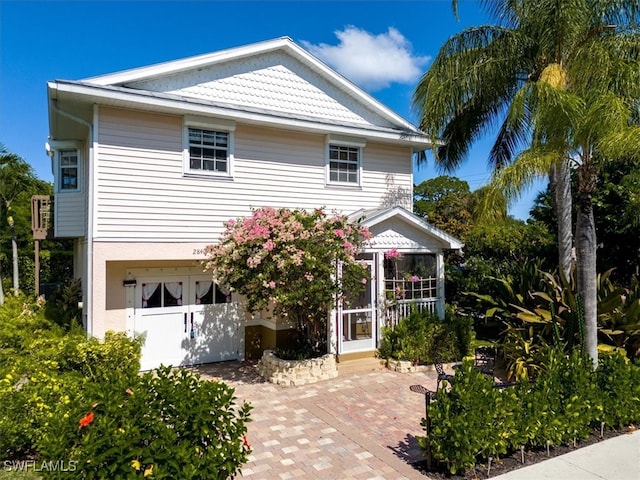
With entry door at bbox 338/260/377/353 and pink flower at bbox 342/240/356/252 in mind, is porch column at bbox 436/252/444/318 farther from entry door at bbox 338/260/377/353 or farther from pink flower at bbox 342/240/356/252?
pink flower at bbox 342/240/356/252

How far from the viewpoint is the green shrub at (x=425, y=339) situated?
32.8ft

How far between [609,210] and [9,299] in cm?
2053

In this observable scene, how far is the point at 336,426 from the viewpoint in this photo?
22.0 feet

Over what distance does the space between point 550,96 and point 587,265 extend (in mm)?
3104

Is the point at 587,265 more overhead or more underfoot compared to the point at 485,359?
more overhead

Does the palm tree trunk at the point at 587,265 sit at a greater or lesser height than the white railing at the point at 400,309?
greater

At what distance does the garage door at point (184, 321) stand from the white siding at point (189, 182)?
145 cm

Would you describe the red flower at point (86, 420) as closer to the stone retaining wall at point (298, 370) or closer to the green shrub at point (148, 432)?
the green shrub at point (148, 432)

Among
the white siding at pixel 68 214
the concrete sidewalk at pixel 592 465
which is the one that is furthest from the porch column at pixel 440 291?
the white siding at pixel 68 214

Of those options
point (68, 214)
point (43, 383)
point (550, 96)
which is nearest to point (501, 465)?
point (550, 96)

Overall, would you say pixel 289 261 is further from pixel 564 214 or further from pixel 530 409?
pixel 564 214

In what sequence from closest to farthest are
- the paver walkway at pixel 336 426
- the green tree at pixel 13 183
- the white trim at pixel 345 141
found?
the paver walkway at pixel 336 426 < the white trim at pixel 345 141 < the green tree at pixel 13 183

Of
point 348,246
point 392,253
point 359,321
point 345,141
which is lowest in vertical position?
point 359,321

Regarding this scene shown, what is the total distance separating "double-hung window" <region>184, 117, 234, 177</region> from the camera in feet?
32.6
